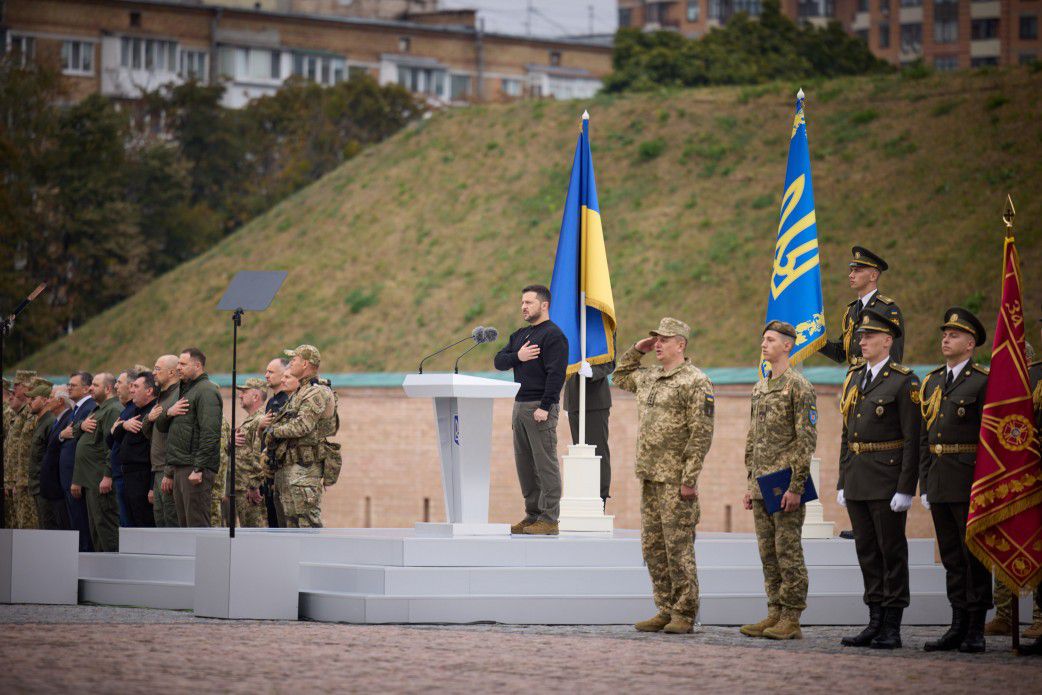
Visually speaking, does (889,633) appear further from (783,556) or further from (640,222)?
(640,222)

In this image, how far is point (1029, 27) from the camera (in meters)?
72.1

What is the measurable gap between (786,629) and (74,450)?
29.1ft

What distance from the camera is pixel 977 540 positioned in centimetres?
1043

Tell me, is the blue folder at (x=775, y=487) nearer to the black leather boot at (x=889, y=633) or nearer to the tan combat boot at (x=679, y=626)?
the black leather boot at (x=889, y=633)

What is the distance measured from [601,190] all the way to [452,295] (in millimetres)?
4399

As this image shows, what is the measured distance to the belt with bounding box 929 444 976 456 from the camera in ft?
35.2

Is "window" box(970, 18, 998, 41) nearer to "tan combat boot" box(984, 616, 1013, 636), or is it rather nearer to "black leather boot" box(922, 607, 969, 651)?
"tan combat boot" box(984, 616, 1013, 636)

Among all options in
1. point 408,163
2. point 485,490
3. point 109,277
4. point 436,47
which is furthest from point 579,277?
point 436,47

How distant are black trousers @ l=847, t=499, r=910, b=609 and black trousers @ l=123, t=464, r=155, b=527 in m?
7.37

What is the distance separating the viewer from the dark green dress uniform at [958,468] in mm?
10680

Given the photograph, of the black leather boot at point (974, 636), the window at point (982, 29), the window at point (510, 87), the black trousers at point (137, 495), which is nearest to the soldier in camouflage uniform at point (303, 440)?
the black trousers at point (137, 495)

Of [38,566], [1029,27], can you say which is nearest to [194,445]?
[38,566]

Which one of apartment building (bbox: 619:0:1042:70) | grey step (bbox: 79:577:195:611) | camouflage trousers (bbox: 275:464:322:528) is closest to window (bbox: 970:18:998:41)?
apartment building (bbox: 619:0:1042:70)

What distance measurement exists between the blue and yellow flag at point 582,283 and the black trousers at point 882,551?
4.59 meters
